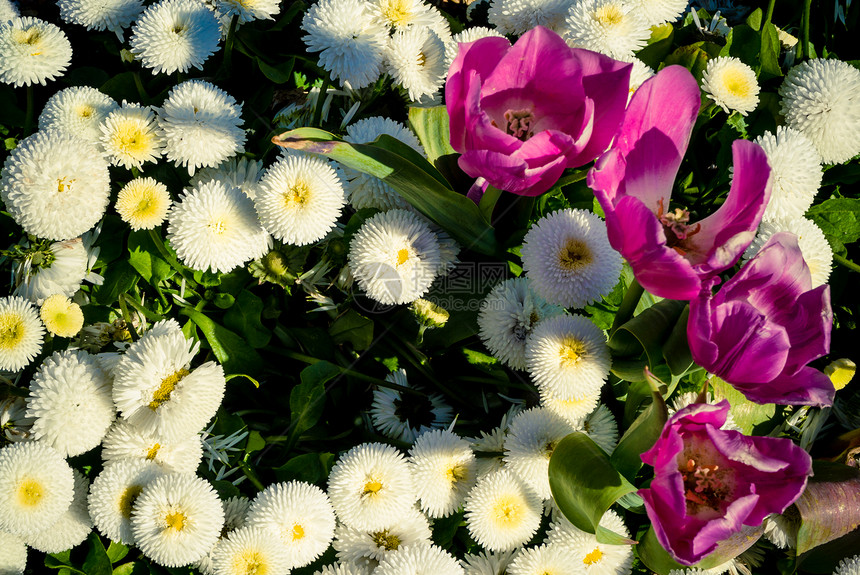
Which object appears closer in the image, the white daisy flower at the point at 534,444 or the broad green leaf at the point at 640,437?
the broad green leaf at the point at 640,437

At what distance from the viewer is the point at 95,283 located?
3.86ft

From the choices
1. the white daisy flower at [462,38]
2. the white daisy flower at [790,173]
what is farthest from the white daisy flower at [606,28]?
the white daisy flower at [790,173]

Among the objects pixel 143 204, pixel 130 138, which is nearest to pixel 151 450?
pixel 143 204

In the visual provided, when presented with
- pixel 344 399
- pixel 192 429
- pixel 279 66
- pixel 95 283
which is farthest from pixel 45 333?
pixel 279 66

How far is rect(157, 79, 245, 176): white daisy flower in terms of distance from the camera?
1.07m

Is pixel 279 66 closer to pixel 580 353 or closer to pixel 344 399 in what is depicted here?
pixel 344 399

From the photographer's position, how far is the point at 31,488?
953 mm

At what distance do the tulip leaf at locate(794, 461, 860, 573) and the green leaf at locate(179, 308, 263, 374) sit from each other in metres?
0.98

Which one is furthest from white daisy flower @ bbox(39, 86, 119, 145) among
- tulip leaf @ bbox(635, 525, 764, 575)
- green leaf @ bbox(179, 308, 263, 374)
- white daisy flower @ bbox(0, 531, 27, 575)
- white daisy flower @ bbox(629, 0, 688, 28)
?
tulip leaf @ bbox(635, 525, 764, 575)

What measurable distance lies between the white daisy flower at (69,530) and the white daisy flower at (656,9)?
4.33 ft

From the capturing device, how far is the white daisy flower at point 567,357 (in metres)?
0.94

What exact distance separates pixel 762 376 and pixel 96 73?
143 centimetres

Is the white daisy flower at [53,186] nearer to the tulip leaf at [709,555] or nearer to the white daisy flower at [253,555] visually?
the white daisy flower at [253,555]

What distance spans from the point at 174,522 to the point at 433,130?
28.8 inches
